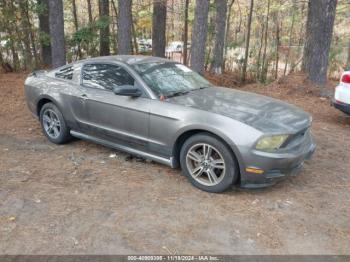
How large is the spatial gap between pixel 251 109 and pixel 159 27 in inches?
390

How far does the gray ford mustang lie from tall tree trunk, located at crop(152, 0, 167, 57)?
8065mm

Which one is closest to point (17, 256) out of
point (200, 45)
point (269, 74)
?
point (200, 45)

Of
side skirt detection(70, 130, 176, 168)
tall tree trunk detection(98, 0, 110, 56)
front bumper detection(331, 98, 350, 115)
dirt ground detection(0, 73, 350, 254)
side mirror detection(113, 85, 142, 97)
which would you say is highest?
tall tree trunk detection(98, 0, 110, 56)

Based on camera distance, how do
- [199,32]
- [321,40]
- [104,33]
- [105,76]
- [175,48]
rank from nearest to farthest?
1. [105,76]
2. [321,40]
3. [199,32]
4. [104,33]
5. [175,48]

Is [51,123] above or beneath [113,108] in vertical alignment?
beneath

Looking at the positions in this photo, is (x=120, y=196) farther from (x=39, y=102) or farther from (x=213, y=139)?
(x=39, y=102)

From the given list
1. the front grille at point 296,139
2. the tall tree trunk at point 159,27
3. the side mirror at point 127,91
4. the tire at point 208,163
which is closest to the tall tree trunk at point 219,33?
the tall tree trunk at point 159,27

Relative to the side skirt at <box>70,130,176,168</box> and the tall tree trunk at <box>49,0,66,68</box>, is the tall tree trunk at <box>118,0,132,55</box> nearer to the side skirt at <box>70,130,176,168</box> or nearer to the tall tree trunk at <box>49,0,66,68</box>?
the tall tree trunk at <box>49,0,66,68</box>

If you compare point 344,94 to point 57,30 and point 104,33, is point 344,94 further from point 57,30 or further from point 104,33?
point 104,33

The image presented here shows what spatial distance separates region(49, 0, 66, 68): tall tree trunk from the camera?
927cm

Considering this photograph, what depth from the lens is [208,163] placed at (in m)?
4.31

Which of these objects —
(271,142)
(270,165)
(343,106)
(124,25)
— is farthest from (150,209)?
(124,25)

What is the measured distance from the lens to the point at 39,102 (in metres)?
6.21

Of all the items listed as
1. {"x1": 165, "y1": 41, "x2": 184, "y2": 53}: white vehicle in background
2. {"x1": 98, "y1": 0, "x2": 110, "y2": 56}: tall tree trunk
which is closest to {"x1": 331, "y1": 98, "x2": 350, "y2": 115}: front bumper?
{"x1": 98, "y1": 0, "x2": 110, "y2": 56}: tall tree trunk
